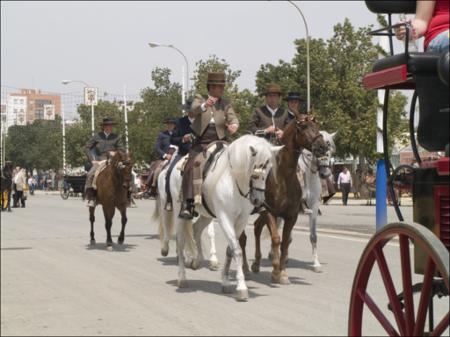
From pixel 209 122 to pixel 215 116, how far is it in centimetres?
11

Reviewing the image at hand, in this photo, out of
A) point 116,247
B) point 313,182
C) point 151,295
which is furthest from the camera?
point 116,247

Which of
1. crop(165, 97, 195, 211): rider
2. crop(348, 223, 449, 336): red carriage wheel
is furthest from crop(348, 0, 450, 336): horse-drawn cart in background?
crop(165, 97, 195, 211): rider

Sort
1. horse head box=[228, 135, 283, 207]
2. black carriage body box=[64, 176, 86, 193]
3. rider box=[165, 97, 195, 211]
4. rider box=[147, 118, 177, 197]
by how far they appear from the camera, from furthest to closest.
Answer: black carriage body box=[64, 176, 86, 193], rider box=[147, 118, 177, 197], rider box=[165, 97, 195, 211], horse head box=[228, 135, 283, 207]

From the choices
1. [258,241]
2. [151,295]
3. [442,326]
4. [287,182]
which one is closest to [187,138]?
[287,182]

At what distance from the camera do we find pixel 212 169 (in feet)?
31.5

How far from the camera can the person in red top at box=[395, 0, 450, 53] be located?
4.23 metres

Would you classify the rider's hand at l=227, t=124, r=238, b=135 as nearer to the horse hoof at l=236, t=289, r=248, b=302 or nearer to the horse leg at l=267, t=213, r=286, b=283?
the horse leg at l=267, t=213, r=286, b=283

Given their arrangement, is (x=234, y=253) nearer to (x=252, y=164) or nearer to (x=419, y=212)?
(x=252, y=164)

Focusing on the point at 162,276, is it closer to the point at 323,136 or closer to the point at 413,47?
the point at 323,136

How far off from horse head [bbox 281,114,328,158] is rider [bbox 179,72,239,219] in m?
0.76

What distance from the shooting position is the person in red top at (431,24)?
4230 millimetres

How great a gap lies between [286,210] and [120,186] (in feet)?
18.8

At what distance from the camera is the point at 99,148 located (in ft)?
51.9

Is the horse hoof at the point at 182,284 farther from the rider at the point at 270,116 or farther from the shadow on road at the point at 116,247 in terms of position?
the shadow on road at the point at 116,247
